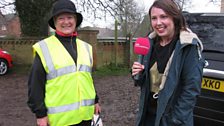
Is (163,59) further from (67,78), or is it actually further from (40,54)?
(40,54)

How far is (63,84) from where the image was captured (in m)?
2.99

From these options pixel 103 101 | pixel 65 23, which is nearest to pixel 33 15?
pixel 103 101

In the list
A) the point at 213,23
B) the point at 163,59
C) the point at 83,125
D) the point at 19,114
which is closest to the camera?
the point at 163,59

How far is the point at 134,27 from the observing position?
3331 cm

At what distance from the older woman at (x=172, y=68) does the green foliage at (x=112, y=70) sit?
9343 mm

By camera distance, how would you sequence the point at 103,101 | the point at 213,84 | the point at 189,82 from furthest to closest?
the point at 103,101, the point at 213,84, the point at 189,82

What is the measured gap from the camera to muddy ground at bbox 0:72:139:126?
609 centimetres

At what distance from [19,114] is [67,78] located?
3935mm

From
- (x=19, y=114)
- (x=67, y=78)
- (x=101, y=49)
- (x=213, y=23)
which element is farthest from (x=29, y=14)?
(x=67, y=78)

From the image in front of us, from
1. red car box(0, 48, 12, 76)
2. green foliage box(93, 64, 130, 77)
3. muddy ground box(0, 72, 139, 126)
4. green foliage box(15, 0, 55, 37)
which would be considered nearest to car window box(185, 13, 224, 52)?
muddy ground box(0, 72, 139, 126)

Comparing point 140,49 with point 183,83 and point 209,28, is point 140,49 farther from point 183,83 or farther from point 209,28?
point 209,28

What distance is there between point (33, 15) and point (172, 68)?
41.9 ft

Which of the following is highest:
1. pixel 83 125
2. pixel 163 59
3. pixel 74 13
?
pixel 74 13

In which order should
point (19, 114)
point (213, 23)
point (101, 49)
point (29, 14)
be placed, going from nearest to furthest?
point (213, 23) < point (19, 114) < point (101, 49) < point (29, 14)
